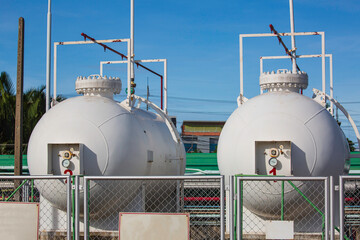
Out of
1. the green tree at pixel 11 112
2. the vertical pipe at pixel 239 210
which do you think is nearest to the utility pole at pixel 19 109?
the vertical pipe at pixel 239 210

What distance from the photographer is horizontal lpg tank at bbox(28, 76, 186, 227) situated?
26.9 ft

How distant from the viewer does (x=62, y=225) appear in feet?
28.5

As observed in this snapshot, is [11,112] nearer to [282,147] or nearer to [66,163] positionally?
[66,163]

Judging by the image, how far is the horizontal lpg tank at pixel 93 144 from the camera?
8.20 meters

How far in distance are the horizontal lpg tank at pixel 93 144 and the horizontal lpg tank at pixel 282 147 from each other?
4.90 feet

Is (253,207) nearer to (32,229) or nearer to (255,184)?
(255,184)

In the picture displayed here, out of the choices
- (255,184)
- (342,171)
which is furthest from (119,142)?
(342,171)

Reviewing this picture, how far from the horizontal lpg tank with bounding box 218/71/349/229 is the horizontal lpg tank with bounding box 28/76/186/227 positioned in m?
1.49

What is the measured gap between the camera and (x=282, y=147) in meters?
7.88

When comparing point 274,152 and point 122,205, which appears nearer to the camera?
point 274,152

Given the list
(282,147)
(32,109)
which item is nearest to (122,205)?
(282,147)

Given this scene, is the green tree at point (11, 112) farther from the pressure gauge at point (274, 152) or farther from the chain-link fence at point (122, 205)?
the pressure gauge at point (274, 152)

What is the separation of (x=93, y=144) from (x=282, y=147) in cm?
293

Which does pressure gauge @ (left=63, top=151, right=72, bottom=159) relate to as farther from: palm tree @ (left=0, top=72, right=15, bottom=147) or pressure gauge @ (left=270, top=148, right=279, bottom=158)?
palm tree @ (left=0, top=72, right=15, bottom=147)
